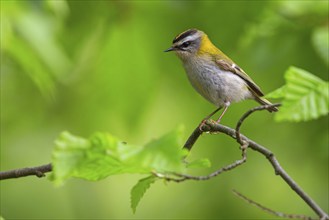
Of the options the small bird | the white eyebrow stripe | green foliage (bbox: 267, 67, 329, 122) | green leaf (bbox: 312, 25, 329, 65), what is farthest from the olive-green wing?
green foliage (bbox: 267, 67, 329, 122)

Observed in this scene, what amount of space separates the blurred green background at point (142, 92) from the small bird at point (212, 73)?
0.11 metres

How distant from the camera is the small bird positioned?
15.0 feet

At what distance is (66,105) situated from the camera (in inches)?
207

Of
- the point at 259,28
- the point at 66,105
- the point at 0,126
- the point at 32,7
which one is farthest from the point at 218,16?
the point at 0,126

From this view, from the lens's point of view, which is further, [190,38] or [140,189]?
[190,38]

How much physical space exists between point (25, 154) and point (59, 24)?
2.19 meters

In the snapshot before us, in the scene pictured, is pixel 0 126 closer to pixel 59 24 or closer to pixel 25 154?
pixel 25 154

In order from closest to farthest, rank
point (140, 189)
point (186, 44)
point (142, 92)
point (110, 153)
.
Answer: point (110, 153) < point (140, 189) < point (142, 92) < point (186, 44)

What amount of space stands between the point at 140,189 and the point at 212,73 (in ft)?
8.28

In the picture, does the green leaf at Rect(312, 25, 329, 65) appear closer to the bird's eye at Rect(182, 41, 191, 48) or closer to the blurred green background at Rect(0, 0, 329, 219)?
the blurred green background at Rect(0, 0, 329, 219)

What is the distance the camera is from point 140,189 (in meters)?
2.35

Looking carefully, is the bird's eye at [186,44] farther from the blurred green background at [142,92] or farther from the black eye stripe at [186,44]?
the blurred green background at [142,92]

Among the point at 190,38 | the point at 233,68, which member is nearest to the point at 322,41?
the point at 233,68

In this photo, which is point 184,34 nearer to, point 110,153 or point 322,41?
point 322,41
